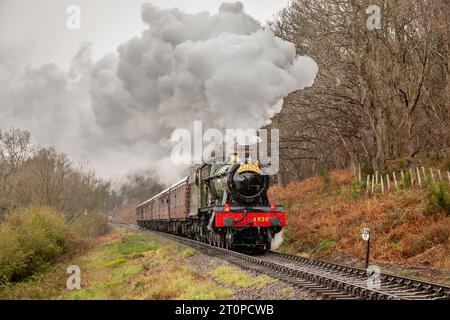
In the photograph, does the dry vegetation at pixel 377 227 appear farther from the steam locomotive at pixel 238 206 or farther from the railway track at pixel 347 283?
the railway track at pixel 347 283

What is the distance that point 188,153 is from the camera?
82.3ft

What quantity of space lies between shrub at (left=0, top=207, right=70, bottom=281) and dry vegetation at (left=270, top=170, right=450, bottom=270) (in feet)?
31.9

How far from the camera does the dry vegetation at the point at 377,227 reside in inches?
543

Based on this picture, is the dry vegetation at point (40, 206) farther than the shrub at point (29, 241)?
Yes

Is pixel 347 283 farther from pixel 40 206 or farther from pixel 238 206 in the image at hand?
pixel 40 206

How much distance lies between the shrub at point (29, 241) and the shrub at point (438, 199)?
1379cm

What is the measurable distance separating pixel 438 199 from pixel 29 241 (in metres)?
15.3

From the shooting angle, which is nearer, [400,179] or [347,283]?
[347,283]

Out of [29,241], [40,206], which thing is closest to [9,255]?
[29,241]

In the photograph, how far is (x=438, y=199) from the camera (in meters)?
15.2

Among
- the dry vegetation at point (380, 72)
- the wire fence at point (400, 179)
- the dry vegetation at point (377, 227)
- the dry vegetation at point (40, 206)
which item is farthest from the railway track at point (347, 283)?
the dry vegetation at point (380, 72)

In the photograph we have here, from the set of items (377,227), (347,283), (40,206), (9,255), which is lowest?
(9,255)
